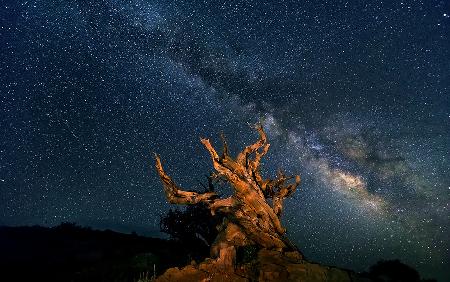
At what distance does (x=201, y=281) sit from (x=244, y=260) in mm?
2332

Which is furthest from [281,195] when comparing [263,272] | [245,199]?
[263,272]

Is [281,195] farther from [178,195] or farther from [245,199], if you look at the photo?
[178,195]

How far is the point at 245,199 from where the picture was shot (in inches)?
707

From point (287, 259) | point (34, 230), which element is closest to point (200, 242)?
point (287, 259)

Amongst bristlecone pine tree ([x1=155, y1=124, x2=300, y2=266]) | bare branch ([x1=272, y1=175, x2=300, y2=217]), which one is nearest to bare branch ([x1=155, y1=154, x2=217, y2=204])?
bristlecone pine tree ([x1=155, y1=124, x2=300, y2=266])

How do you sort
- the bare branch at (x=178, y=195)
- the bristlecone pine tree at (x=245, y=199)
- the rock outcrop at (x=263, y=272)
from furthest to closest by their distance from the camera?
the bare branch at (x=178, y=195)
the bristlecone pine tree at (x=245, y=199)
the rock outcrop at (x=263, y=272)

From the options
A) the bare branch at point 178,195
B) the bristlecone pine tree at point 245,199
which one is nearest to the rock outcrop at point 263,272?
the bristlecone pine tree at point 245,199

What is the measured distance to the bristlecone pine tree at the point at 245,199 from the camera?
15.7 metres

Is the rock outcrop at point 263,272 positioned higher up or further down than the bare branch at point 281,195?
further down

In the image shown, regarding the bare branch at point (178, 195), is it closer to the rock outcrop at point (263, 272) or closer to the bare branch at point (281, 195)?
the bare branch at point (281, 195)

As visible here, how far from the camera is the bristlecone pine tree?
15.7 metres

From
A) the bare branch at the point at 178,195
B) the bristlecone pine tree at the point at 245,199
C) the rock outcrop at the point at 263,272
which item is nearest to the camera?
the rock outcrop at the point at 263,272

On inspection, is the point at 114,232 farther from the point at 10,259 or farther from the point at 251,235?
the point at 251,235

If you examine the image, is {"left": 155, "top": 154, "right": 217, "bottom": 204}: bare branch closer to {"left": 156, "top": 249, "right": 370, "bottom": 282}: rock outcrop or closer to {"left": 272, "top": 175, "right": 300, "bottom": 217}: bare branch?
{"left": 272, "top": 175, "right": 300, "bottom": 217}: bare branch
